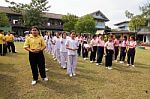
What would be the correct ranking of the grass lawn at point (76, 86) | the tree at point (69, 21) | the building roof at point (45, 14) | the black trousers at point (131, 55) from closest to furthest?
1. the grass lawn at point (76, 86)
2. the black trousers at point (131, 55)
3. the tree at point (69, 21)
4. the building roof at point (45, 14)

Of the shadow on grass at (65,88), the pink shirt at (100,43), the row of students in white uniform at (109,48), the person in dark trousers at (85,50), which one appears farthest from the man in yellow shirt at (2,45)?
the shadow on grass at (65,88)

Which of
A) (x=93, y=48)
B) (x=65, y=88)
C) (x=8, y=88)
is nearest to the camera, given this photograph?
(x=8, y=88)

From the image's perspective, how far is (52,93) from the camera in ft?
28.9

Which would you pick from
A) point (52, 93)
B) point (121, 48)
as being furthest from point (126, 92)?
point (121, 48)

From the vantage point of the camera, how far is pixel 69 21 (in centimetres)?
6819

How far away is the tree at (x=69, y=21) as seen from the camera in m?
67.7

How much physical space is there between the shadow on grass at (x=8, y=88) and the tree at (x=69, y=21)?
56610 millimetres

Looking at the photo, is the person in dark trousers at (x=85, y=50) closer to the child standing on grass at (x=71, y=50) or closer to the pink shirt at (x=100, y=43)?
the pink shirt at (x=100, y=43)

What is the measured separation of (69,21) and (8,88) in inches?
2339

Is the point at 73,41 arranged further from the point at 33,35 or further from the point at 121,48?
the point at 121,48

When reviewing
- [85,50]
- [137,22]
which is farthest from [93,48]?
[137,22]

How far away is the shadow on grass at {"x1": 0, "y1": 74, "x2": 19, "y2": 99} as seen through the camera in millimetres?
8422

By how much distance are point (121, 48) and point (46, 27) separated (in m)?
55.1

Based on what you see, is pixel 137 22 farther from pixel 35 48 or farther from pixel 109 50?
pixel 35 48
